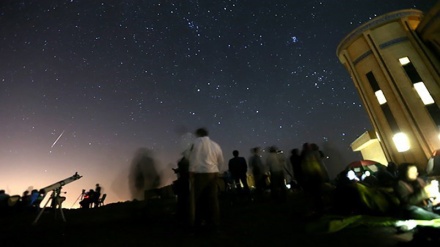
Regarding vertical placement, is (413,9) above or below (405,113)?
above

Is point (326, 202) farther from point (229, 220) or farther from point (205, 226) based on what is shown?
point (205, 226)

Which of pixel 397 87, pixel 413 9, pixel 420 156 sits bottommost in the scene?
pixel 420 156

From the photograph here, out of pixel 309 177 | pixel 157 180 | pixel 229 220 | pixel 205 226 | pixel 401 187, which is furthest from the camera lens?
pixel 157 180

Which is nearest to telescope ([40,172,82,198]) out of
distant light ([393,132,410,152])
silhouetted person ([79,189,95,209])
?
silhouetted person ([79,189,95,209])

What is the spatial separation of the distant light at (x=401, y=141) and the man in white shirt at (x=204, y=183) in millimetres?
17660

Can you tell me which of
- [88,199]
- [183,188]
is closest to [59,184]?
[183,188]

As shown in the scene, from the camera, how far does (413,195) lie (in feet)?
16.4

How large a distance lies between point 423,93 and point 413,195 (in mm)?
15822

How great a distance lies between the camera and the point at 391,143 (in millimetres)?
17625

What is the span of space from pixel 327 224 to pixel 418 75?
18.2 m

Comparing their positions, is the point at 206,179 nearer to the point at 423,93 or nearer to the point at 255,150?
the point at 255,150

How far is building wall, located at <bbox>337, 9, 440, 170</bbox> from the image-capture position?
16.0m

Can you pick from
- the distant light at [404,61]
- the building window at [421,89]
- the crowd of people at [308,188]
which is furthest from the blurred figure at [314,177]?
the distant light at [404,61]

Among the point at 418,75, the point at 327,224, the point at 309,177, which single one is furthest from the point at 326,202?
the point at 418,75
